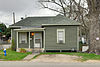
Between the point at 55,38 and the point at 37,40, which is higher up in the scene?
the point at 55,38

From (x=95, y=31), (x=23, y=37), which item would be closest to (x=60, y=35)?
(x=95, y=31)

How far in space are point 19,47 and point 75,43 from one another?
772 centimetres

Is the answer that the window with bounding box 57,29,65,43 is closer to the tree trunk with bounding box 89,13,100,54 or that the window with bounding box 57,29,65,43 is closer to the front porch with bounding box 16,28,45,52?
the front porch with bounding box 16,28,45,52

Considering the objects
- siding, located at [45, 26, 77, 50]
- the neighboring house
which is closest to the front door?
the neighboring house

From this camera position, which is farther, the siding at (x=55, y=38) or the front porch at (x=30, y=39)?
the front porch at (x=30, y=39)

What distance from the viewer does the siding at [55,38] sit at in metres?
16.8

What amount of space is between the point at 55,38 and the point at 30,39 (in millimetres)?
3524

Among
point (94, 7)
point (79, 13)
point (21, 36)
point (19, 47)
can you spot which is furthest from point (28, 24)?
point (79, 13)

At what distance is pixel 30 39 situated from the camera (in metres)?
17.6

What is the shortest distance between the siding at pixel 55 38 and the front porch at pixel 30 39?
37.0 inches

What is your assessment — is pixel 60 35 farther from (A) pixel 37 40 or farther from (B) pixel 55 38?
(A) pixel 37 40

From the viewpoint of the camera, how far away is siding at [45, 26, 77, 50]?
55.0ft

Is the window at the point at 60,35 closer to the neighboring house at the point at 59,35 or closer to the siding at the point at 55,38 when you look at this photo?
the neighboring house at the point at 59,35

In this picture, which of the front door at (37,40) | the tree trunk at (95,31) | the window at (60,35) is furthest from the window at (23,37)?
the tree trunk at (95,31)
